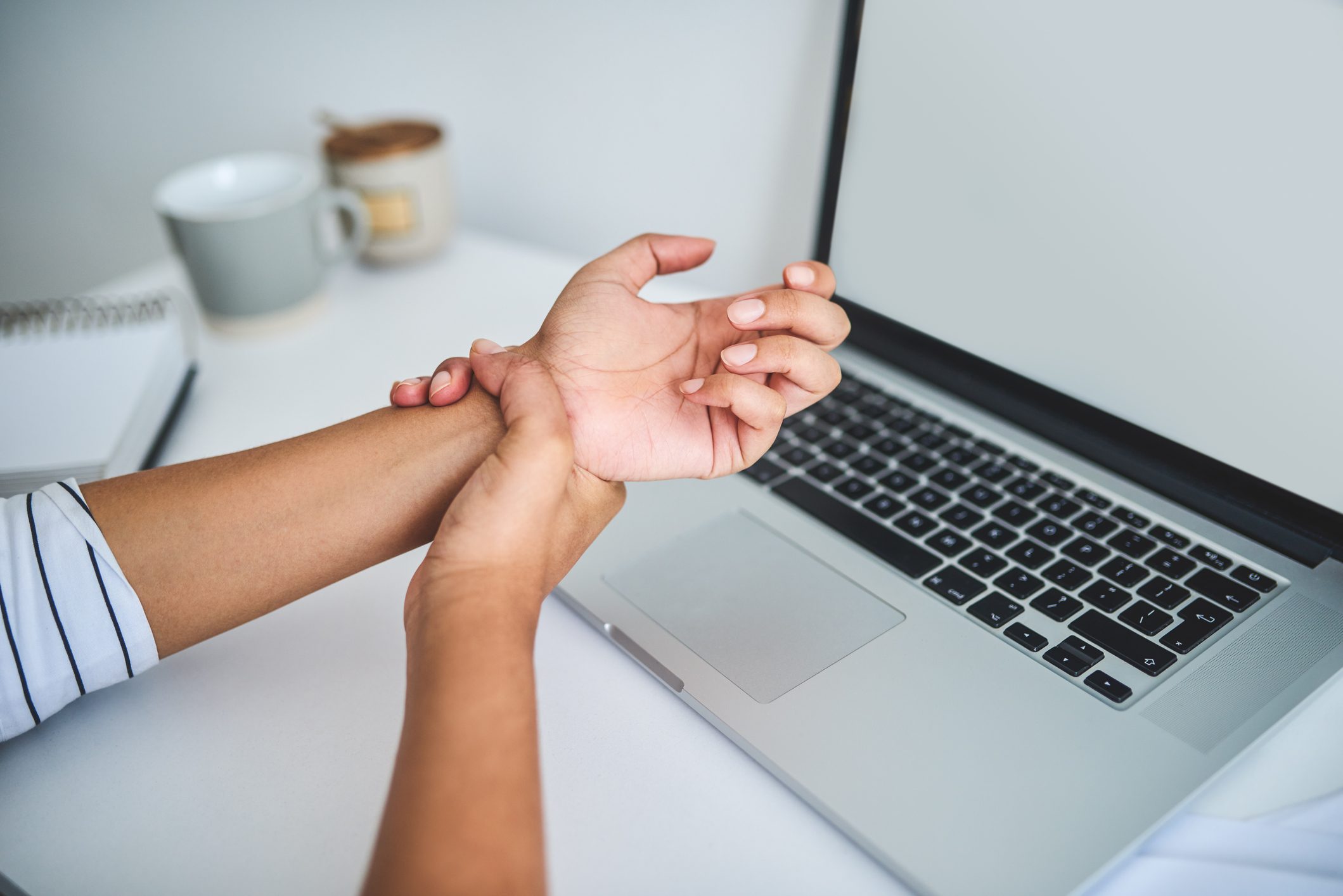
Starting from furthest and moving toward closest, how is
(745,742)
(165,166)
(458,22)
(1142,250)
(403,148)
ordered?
(165,166) → (458,22) → (403,148) → (1142,250) → (745,742)

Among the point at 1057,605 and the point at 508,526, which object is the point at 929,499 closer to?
the point at 1057,605

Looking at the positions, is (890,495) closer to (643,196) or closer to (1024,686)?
(1024,686)

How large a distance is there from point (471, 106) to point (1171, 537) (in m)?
0.94

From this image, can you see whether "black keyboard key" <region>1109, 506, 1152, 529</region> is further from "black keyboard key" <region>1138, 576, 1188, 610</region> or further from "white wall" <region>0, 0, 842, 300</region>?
"white wall" <region>0, 0, 842, 300</region>

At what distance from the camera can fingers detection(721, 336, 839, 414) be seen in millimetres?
552

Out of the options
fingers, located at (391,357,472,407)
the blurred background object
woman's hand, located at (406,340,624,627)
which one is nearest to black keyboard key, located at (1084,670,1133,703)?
woman's hand, located at (406,340,624,627)

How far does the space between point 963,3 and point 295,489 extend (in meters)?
0.59

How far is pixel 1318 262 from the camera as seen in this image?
542 mm

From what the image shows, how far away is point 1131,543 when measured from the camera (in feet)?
2.01

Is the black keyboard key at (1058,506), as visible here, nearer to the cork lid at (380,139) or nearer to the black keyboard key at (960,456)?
the black keyboard key at (960,456)

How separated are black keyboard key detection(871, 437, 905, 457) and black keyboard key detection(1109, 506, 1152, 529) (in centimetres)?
17

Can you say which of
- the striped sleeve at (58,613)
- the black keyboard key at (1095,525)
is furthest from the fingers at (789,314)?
the striped sleeve at (58,613)

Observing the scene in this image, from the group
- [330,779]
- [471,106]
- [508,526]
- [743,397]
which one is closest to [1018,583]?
[743,397]

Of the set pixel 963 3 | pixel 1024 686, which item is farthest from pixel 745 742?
pixel 963 3
